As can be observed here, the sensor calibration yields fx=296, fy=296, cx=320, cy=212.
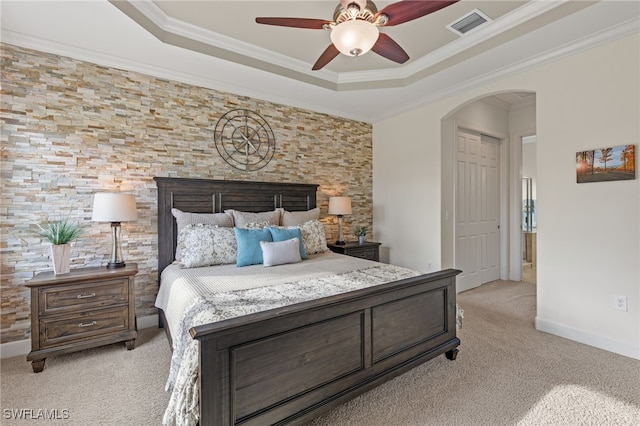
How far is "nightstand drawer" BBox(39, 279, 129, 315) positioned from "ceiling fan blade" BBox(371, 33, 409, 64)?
9.53ft

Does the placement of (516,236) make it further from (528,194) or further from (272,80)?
(272,80)

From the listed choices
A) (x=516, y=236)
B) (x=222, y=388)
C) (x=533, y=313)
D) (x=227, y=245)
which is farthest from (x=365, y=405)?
(x=516, y=236)

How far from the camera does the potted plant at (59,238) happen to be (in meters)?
2.52

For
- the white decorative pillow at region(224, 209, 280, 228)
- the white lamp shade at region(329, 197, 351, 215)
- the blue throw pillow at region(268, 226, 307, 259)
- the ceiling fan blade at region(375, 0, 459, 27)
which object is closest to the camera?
the ceiling fan blade at region(375, 0, 459, 27)

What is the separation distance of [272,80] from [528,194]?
6804mm

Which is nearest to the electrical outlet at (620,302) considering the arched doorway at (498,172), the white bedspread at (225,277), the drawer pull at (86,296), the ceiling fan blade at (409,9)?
the arched doorway at (498,172)

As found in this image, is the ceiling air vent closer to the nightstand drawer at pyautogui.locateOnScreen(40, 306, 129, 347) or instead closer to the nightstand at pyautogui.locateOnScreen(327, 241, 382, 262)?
the nightstand at pyautogui.locateOnScreen(327, 241, 382, 262)

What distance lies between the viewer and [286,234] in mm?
3080

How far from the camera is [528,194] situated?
7184mm

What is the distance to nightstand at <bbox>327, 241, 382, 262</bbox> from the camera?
4152 mm

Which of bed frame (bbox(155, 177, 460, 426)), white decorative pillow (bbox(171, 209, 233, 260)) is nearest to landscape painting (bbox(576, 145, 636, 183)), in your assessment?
bed frame (bbox(155, 177, 460, 426))

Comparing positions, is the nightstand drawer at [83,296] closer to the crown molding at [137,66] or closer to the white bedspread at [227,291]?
the white bedspread at [227,291]

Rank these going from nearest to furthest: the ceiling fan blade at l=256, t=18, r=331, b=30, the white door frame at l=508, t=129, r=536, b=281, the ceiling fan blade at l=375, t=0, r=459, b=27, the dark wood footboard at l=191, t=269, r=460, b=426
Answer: the dark wood footboard at l=191, t=269, r=460, b=426, the ceiling fan blade at l=375, t=0, r=459, b=27, the ceiling fan blade at l=256, t=18, r=331, b=30, the white door frame at l=508, t=129, r=536, b=281

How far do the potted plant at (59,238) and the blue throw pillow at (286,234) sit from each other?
176cm
